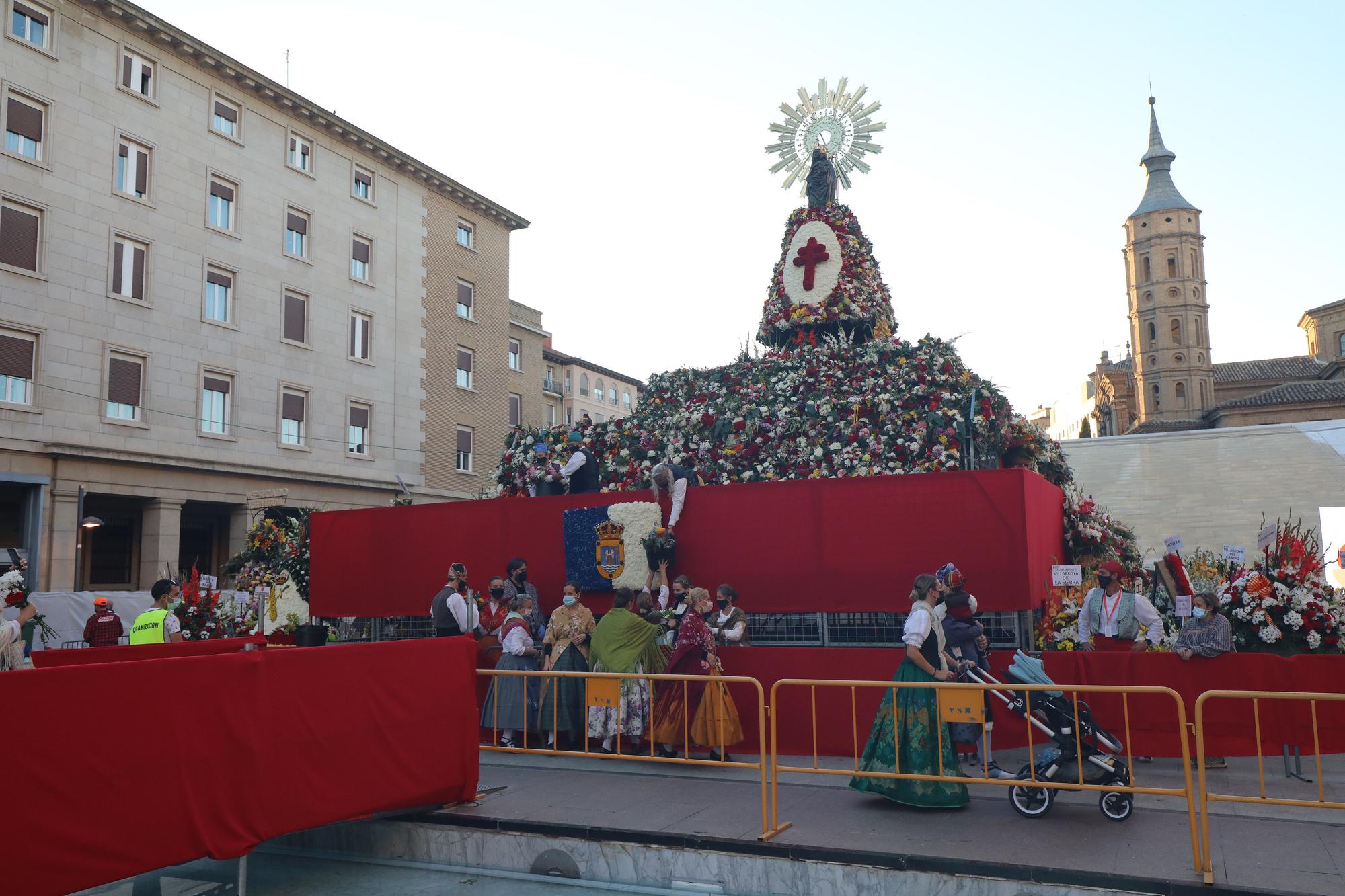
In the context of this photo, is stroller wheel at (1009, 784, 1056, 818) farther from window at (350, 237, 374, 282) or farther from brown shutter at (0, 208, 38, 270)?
window at (350, 237, 374, 282)

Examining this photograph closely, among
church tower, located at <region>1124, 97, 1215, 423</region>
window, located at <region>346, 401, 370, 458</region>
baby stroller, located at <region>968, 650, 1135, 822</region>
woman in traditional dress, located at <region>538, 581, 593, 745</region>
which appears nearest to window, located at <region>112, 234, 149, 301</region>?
window, located at <region>346, 401, 370, 458</region>

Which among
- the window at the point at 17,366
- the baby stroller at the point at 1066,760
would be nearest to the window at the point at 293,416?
the window at the point at 17,366

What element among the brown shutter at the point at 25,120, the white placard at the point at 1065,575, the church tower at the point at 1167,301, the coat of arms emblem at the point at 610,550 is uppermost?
the church tower at the point at 1167,301

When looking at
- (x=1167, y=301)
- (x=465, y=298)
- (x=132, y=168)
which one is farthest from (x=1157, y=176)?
(x=132, y=168)

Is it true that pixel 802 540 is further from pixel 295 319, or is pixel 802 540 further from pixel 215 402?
pixel 295 319

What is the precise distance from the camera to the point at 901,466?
527 inches

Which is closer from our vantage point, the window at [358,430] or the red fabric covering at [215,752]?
the red fabric covering at [215,752]

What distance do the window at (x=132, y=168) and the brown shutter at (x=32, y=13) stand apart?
10.5ft

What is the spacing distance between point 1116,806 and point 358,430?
30263 millimetres

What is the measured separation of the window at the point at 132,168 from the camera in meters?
27.0

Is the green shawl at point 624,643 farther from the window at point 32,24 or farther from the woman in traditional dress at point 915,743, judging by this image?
the window at point 32,24

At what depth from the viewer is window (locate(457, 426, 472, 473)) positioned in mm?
38406

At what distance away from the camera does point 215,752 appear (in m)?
6.01

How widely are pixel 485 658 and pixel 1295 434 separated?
2758 cm
